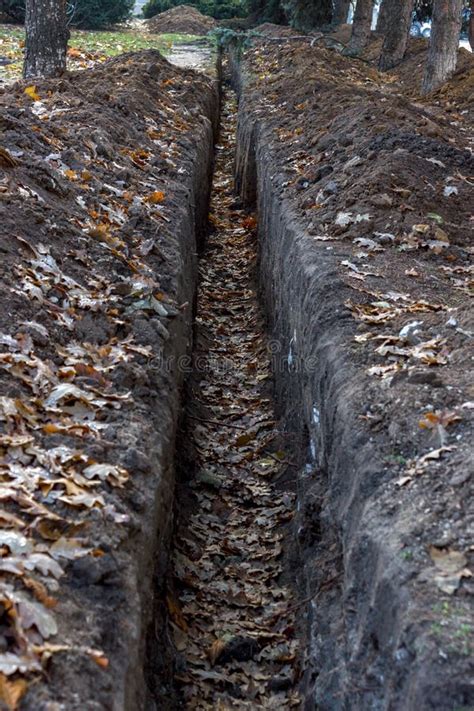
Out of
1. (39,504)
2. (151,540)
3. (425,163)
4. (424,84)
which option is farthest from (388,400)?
(424,84)

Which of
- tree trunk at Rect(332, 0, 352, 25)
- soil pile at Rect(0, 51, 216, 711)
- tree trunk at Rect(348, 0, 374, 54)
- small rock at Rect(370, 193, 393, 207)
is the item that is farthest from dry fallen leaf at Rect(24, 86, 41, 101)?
tree trunk at Rect(332, 0, 352, 25)

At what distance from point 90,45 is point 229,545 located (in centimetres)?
1828

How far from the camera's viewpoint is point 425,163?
7520 millimetres

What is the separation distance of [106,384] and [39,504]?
126cm

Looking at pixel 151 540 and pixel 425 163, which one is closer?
pixel 151 540

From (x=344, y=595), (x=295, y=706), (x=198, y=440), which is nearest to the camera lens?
(x=344, y=595)

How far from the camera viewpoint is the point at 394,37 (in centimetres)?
1867

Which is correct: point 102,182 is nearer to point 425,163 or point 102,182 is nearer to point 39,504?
point 425,163

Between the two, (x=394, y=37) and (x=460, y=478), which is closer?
(x=460, y=478)

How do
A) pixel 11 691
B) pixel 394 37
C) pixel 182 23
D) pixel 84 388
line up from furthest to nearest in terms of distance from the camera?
pixel 182 23
pixel 394 37
pixel 84 388
pixel 11 691

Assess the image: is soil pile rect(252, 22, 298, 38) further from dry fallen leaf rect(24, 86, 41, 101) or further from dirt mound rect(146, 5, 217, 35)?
dry fallen leaf rect(24, 86, 41, 101)

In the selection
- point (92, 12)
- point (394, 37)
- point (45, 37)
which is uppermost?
point (92, 12)

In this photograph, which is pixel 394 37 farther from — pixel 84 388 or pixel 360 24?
pixel 84 388

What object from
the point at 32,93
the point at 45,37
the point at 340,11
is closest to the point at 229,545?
the point at 32,93
